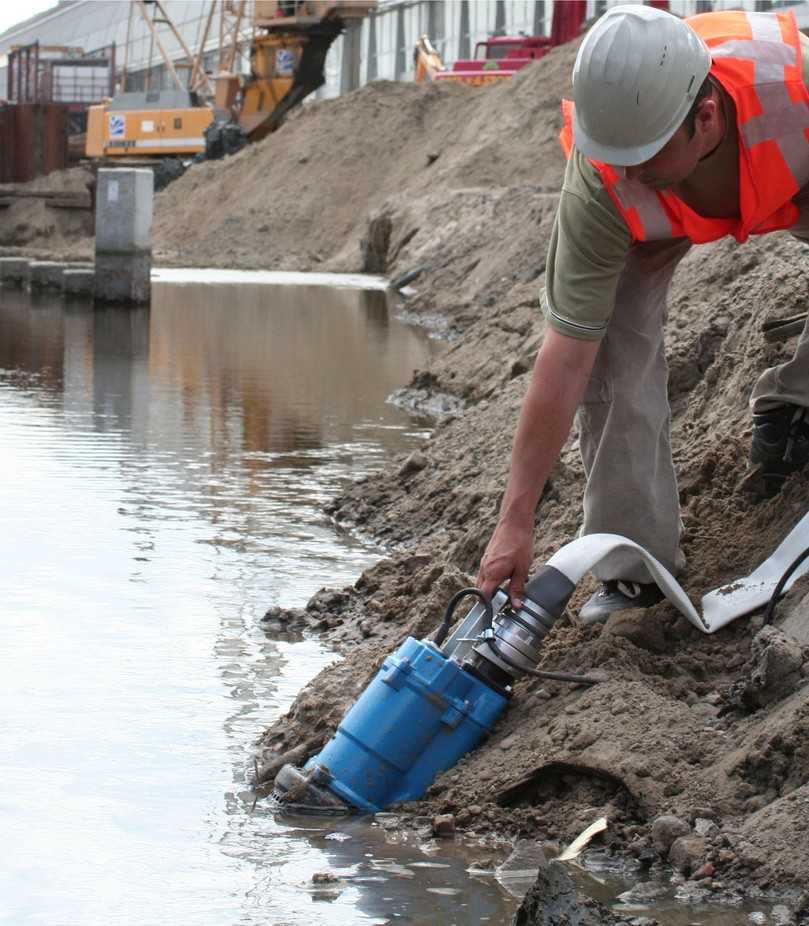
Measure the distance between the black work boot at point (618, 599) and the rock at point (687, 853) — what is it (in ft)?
3.33

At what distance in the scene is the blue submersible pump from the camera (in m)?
3.96

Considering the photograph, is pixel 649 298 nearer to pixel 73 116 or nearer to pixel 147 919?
pixel 147 919

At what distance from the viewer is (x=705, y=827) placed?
3525 mm

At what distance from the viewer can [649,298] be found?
14.3 feet

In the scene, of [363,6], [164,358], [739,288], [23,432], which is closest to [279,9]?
[363,6]

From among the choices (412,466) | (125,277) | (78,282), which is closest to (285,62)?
(78,282)

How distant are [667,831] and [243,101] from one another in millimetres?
41117

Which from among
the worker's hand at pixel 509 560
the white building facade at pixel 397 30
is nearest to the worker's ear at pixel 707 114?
the worker's hand at pixel 509 560

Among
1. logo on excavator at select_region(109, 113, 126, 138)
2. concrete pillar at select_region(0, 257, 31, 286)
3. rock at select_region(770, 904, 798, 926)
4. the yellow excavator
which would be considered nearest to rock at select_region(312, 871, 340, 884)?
rock at select_region(770, 904, 798, 926)

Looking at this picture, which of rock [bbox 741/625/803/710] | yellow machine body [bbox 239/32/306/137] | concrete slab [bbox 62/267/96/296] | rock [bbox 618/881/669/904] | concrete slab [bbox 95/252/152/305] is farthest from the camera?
yellow machine body [bbox 239/32/306/137]

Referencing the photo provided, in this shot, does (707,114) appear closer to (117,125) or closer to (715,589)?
(715,589)

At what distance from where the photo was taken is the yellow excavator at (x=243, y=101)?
133 ft

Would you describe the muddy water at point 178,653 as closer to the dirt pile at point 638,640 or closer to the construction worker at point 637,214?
the dirt pile at point 638,640

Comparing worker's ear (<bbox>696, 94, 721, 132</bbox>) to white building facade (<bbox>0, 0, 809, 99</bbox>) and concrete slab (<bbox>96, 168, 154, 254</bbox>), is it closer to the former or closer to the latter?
concrete slab (<bbox>96, 168, 154, 254</bbox>)
